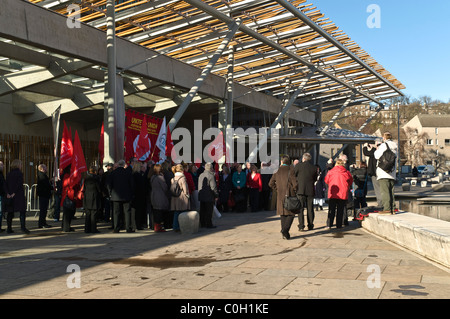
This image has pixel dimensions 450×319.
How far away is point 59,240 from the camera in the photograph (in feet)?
35.3

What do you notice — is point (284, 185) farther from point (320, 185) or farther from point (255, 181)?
point (255, 181)

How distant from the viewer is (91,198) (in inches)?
462

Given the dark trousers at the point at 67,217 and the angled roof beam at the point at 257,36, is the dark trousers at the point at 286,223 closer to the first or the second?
the dark trousers at the point at 67,217

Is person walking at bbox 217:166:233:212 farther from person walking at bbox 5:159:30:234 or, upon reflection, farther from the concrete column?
person walking at bbox 5:159:30:234

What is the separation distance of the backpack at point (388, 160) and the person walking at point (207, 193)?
3.87m

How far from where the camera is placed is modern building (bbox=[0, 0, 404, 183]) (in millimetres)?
15406

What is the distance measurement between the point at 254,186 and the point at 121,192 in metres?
6.80

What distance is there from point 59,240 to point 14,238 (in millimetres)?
1131

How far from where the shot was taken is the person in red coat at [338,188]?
11.7 meters

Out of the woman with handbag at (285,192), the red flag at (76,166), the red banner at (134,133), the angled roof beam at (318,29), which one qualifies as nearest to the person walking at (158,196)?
the red flag at (76,166)

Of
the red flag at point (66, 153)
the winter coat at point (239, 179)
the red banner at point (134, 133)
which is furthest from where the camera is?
the winter coat at point (239, 179)

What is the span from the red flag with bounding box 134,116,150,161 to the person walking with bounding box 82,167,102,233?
119 inches
